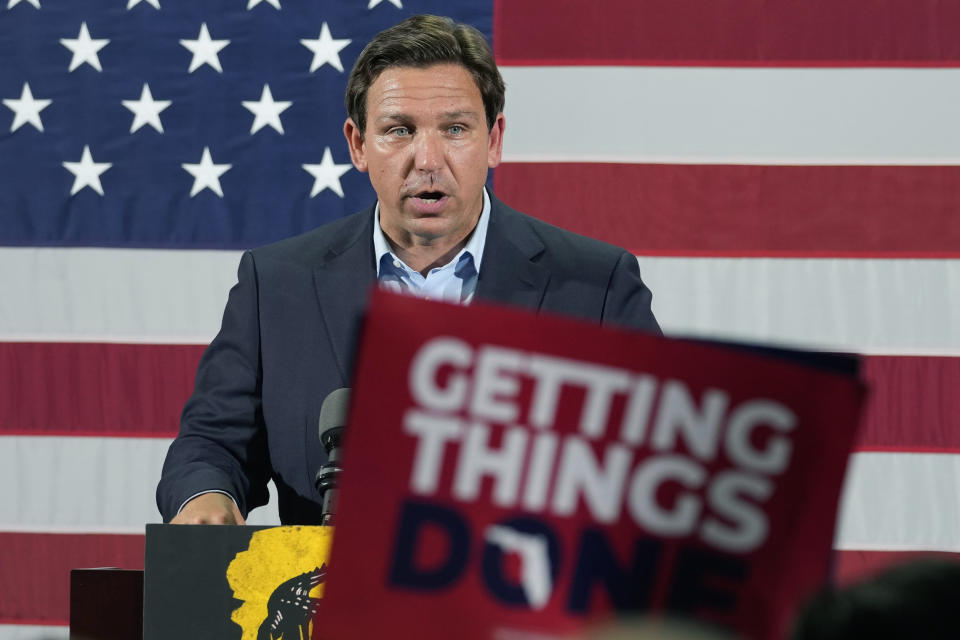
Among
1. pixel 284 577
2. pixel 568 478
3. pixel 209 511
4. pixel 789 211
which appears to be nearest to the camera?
pixel 568 478

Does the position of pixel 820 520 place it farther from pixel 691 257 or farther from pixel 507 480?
pixel 691 257

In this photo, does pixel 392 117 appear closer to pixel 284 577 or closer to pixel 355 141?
pixel 355 141

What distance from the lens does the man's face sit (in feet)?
5.48

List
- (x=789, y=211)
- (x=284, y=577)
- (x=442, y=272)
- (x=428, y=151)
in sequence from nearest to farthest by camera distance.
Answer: (x=284, y=577), (x=428, y=151), (x=442, y=272), (x=789, y=211)

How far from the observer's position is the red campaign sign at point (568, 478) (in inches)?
22.9

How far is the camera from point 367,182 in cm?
268

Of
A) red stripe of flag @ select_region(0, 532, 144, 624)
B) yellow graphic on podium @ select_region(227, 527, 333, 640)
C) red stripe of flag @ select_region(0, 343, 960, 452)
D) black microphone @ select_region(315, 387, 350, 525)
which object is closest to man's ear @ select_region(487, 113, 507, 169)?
black microphone @ select_region(315, 387, 350, 525)

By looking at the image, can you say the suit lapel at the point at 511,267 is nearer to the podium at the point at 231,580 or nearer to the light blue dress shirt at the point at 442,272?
the light blue dress shirt at the point at 442,272

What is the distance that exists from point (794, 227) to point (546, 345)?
84.9 inches

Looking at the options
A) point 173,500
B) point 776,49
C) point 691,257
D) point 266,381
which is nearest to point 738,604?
point 173,500

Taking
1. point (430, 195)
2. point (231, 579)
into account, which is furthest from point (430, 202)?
point (231, 579)

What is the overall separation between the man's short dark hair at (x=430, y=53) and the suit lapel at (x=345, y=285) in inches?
6.9

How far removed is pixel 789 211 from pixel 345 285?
4.18 ft

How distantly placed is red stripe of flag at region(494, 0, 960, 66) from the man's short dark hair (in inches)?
38.1
